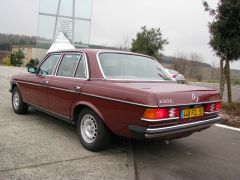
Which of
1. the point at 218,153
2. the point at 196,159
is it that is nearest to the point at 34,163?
the point at 196,159

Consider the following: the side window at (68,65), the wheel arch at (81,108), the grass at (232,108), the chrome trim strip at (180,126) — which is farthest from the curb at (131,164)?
the grass at (232,108)

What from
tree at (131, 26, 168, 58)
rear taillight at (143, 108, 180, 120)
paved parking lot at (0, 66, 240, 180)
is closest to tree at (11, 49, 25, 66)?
tree at (131, 26, 168, 58)

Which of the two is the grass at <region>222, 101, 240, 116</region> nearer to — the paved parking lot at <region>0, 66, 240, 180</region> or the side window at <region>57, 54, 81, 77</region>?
the paved parking lot at <region>0, 66, 240, 180</region>

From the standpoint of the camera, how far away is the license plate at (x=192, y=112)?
409cm

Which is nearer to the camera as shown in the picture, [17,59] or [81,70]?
[81,70]

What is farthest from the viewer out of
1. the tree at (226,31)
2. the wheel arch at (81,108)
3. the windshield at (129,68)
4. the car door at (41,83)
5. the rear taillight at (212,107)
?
the tree at (226,31)

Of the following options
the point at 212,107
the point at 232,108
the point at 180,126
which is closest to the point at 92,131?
the point at 180,126

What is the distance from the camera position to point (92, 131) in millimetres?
4656

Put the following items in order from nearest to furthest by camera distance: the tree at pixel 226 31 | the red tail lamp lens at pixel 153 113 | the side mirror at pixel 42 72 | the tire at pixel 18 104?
the red tail lamp lens at pixel 153 113
the side mirror at pixel 42 72
the tire at pixel 18 104
the tree at pixel 226 31

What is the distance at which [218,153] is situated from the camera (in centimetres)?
494

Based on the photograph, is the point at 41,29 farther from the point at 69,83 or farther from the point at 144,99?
the point at 144,99

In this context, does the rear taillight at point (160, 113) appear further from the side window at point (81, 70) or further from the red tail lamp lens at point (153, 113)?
the side window at point (81, 70)

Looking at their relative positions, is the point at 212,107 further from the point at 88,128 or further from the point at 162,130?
the point at 88,128

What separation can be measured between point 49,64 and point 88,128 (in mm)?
1969
